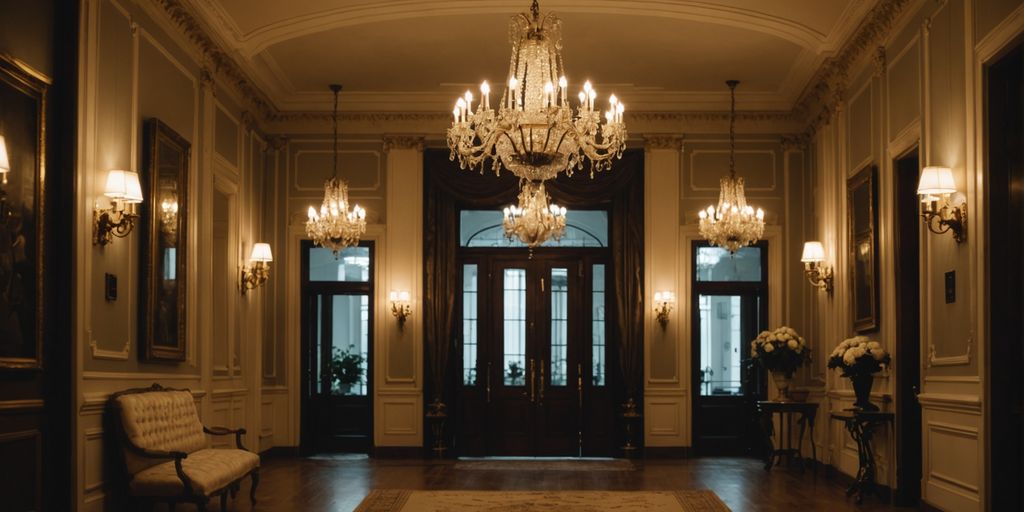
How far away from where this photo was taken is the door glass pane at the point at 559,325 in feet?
44.1

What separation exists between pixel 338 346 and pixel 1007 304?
8.36m

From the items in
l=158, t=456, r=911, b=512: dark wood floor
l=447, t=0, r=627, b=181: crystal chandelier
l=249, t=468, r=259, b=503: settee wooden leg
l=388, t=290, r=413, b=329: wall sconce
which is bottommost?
l=158, t=456, r=911, b=512: dark wood floor

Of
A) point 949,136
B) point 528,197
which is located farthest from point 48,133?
point 949,136

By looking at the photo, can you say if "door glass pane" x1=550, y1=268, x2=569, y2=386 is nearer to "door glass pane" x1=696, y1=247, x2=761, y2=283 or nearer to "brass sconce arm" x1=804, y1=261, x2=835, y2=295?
"door glass pane" x1=696, y1=247, x2=761, y2=283

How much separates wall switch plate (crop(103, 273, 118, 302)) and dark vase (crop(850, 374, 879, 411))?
591 centimetres

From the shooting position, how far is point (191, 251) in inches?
391

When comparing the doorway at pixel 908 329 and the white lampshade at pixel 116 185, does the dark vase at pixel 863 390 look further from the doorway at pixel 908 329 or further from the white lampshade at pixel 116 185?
the white lampshade at pixel 116 185

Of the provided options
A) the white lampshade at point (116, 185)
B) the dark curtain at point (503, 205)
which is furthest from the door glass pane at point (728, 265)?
the white lampshade at point (116, 185)

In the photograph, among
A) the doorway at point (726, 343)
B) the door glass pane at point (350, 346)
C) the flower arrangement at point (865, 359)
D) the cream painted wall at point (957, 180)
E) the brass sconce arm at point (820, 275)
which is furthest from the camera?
the door glass pane at point (350, 346)

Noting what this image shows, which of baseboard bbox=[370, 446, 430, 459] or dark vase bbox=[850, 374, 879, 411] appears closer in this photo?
dark vase bbox=[850, 374, 879, 411]

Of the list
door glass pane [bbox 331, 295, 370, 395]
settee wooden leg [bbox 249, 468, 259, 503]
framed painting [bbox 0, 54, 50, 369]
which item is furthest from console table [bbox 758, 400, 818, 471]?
framed painting [bbox 0, 54, 50, 369]

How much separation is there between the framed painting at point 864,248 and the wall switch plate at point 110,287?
630 centimetres

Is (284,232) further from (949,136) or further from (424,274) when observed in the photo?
(949,136)

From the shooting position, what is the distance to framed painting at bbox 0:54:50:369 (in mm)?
6578
